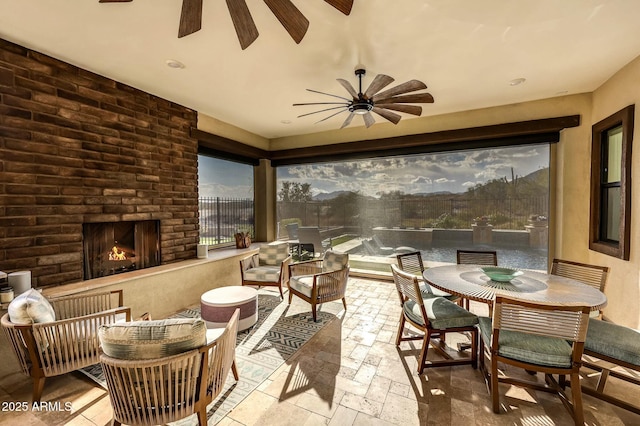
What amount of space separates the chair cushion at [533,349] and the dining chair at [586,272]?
A: 122 cm

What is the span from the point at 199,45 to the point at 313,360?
328 centimetres

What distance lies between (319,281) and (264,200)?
128 inches

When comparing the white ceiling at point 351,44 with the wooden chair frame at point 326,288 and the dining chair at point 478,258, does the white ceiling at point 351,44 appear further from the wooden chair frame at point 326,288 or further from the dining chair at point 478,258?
the wooden chair frame at point 326,288

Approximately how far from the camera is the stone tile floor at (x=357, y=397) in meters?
1.92

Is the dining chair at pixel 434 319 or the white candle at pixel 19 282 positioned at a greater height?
the white candle at pixel 19 282

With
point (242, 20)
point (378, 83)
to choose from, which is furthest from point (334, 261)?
point (242, 20)

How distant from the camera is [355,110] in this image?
9.94 feet

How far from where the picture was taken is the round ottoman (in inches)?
118

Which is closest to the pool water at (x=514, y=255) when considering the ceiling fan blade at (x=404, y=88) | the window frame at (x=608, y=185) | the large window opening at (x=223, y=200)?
the window frame at (x=608, y=185)

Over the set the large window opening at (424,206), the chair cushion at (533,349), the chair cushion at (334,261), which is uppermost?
the large window opening at (424,206)

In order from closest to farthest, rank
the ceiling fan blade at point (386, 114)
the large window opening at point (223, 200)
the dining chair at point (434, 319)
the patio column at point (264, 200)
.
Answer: the dining chair at point (434, 319), the ceiling fan blade at point (386, 114), the large window opening at point (223, 200), the patio column at point (264, 200)

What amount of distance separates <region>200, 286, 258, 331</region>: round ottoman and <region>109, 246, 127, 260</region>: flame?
144 centimetres

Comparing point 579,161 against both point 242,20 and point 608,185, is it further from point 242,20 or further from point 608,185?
point 242,20

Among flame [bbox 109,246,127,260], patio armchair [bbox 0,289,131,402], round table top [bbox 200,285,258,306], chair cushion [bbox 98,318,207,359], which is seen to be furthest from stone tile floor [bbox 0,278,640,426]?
flame [bbox 109,246,127,260]
